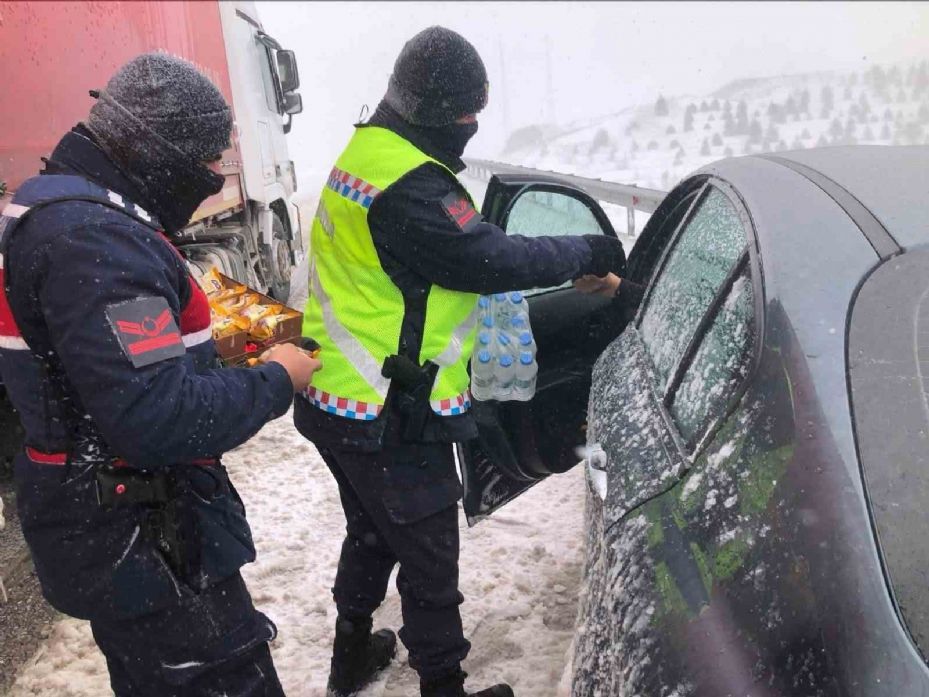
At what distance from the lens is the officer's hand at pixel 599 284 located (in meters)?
2.62

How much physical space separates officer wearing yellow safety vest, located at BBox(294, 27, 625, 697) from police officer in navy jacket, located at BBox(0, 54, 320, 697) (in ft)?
1.00

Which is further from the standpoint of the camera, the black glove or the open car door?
the open car door

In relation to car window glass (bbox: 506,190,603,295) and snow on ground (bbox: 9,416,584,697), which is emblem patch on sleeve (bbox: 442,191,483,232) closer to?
car window glass (bbox: 506,190,603,295)

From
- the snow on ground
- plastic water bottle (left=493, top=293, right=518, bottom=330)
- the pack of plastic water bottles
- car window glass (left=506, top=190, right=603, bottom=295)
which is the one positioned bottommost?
the snow on ground

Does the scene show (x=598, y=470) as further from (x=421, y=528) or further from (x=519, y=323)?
(x=519, y=323)

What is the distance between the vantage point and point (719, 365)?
1.57m

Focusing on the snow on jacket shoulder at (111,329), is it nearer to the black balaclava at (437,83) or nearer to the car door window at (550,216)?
the black balaclava at (437,83)

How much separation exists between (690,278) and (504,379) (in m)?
0.75

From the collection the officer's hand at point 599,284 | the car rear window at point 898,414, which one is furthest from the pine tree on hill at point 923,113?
the car rear window at point 898,414

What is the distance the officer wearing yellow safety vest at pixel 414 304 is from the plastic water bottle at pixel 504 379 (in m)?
0.29

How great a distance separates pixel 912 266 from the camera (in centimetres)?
133

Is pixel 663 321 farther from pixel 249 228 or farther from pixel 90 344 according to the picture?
pixel 249 228

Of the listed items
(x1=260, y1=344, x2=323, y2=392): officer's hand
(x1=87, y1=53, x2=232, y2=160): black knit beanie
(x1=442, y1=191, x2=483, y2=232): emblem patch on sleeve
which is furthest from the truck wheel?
(x1=87, y1=53, x2=232, y2=160): black knit beanie

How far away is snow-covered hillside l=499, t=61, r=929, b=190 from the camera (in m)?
14.2
